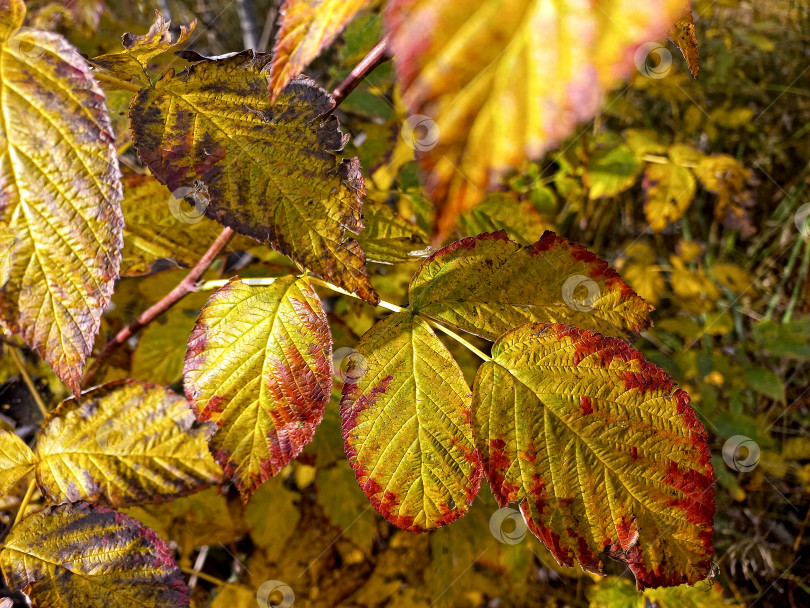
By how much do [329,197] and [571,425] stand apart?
0.34m

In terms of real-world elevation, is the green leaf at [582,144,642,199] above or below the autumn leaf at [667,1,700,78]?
below

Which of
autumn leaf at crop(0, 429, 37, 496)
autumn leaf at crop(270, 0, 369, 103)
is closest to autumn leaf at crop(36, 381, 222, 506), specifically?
autumn leaf at crop(0, 429, 37, 496)

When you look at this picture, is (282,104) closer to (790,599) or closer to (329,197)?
(329,197)

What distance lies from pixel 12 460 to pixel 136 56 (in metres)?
0.61

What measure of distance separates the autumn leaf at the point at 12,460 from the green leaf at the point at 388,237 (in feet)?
1.90

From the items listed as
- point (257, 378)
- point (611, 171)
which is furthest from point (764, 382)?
point (257, 378)

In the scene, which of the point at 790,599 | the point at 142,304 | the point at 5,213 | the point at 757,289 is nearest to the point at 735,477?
the point at 790,599

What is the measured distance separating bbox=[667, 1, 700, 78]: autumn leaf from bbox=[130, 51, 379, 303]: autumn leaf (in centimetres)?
32

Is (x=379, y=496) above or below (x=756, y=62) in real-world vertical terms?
above

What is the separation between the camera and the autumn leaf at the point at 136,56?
1.91 ft

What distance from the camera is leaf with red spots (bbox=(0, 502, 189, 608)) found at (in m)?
0.71

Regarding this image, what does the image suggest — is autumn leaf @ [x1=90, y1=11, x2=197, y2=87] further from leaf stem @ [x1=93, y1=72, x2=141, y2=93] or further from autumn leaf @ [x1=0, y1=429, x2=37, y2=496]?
autumn leaf @ [x1=0, y1=429, x2=37, y2=496]

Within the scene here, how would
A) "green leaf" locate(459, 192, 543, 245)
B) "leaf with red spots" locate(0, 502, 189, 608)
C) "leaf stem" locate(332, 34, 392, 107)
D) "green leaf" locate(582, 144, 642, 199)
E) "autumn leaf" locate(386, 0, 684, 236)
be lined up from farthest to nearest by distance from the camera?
1. "green leaf" locate(582, 144, 642, 199)
2. "green leaf" locate(459, 192, 543, 245)
3. "leaf with red spots" locate(0, 502, 189, 608)
4. "leaf stem" locate(332, 34, 392, 107)
5. "autumn leaf" locate(386, 0, 684, 236)

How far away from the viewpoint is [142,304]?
4.50ft
